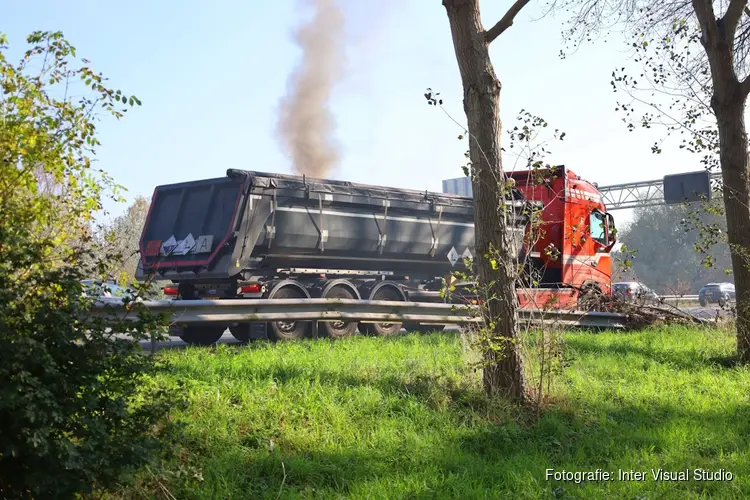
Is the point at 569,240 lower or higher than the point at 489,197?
higher

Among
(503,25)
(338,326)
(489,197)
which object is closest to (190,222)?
(338,326)

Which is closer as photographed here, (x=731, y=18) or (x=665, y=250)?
(x=731, y=18)

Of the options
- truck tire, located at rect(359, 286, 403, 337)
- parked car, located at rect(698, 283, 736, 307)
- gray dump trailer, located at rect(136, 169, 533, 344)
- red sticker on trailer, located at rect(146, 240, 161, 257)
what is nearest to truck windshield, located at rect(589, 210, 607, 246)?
gray dump trailer, located at rect(136, 169, 533, 344)

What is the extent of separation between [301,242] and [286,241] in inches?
13.3

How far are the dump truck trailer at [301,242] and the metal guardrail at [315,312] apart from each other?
1914mm

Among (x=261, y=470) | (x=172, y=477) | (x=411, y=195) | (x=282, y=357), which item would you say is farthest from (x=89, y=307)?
(x=411, y=195)

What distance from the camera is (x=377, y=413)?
677 centimetres

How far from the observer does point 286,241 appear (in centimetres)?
1393

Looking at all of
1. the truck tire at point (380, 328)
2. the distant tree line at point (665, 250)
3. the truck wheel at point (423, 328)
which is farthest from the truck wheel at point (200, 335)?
the distant tree line at point (665, 250)

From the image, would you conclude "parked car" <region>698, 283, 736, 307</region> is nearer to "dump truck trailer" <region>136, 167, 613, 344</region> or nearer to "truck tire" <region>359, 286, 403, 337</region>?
"dump truck trailer" <region>136, 167, 613, 344</region>

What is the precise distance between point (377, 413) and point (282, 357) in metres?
2.32

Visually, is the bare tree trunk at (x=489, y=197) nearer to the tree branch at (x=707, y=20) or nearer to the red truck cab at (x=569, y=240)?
the tree branch at (x=707, y=20)

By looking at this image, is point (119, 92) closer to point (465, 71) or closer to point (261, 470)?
point (261, 470)

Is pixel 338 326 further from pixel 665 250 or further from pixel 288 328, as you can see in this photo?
pixel 665 250
